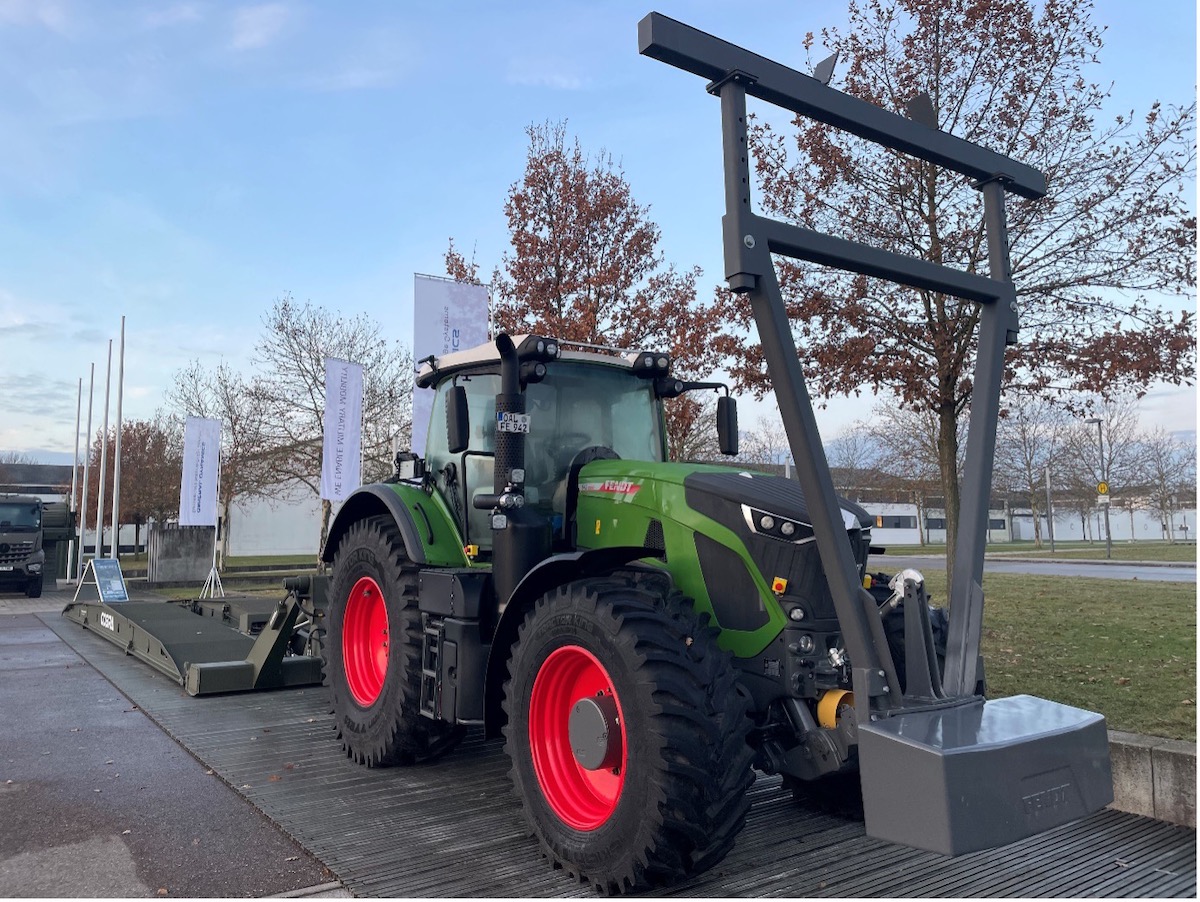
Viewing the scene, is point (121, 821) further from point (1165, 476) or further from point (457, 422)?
point (1165, 476)

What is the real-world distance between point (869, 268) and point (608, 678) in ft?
6.35

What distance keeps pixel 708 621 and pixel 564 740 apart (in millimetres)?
852

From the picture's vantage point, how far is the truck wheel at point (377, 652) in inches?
201

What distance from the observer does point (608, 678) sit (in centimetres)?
359

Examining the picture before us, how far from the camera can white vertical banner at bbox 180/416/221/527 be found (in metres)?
16.8

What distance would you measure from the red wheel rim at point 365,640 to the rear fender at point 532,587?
1.61m

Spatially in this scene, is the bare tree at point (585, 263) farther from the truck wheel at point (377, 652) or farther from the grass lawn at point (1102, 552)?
the grass lawn at point (1102, 552)

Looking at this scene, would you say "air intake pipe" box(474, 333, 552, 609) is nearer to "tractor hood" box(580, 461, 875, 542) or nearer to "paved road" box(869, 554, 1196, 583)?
"tractor hood" box(580, 461, 875, 542)

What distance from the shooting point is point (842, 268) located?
11.3 feet

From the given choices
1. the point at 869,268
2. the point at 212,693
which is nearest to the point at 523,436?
the point at 869,268

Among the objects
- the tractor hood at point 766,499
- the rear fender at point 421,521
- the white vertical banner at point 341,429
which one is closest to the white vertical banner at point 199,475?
the white vertical banner at point 341,429

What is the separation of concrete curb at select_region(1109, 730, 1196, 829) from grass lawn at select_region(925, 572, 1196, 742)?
75 centimetres

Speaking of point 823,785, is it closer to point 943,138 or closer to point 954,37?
point 943,138

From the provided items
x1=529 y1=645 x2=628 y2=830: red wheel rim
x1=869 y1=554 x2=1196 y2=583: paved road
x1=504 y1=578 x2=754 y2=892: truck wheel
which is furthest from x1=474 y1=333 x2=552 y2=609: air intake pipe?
x1=869 y1=554 x2=1196 y2=583: paved road
